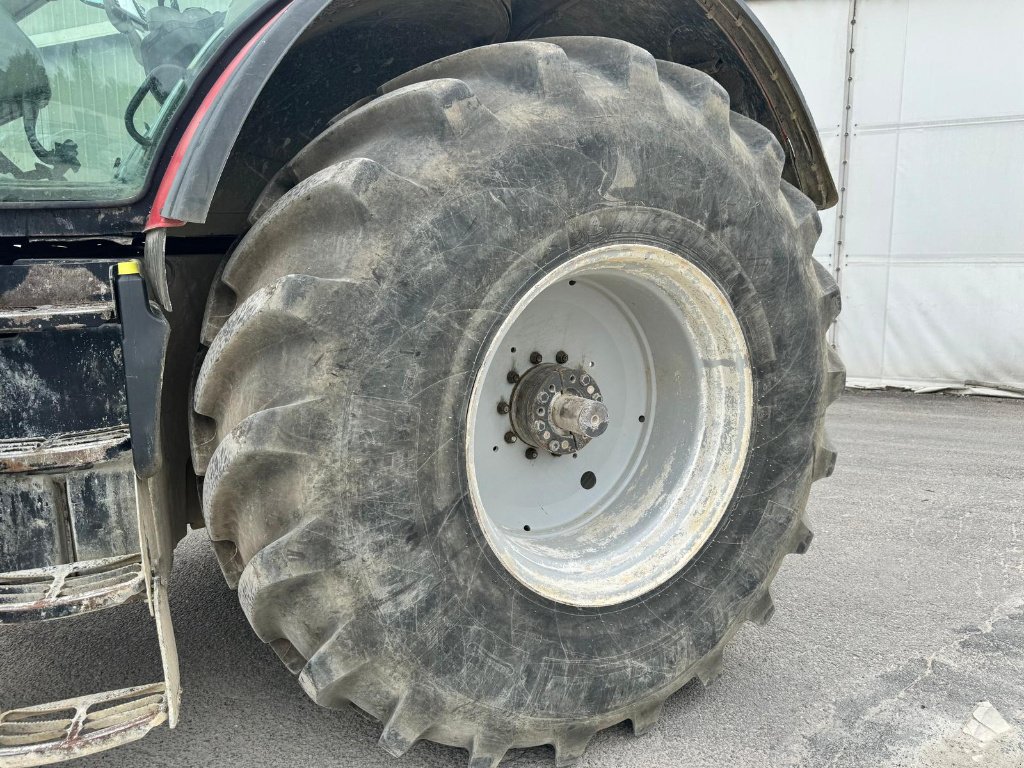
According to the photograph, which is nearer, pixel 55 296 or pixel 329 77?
pixel 55 296

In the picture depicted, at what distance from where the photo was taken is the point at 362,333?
155 cm

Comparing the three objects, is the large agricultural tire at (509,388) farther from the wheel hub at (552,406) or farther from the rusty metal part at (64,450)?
the rusty metal part at (64,450)

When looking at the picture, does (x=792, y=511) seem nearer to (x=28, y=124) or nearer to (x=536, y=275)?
(x=536, y=275)

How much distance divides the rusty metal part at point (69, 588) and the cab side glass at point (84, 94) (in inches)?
27.1

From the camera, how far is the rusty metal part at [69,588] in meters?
1.54

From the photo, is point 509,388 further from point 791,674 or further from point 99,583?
point 791,674

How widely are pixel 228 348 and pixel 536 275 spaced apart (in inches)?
23.8

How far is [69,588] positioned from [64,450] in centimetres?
26

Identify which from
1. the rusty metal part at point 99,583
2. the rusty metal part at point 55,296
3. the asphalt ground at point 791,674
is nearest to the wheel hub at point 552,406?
the asphalt ground at point 791,674

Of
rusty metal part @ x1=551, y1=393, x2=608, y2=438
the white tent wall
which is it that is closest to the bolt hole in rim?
rusty metal part @ x1=551, y1=393, x2=608, y2=438

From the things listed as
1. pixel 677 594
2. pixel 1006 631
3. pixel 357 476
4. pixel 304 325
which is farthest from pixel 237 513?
pixel 1006 631

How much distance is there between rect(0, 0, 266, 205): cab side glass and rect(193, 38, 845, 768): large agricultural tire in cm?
28

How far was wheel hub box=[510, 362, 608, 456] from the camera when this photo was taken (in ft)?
6.75

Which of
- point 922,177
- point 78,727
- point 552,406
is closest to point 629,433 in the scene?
point 552,406
